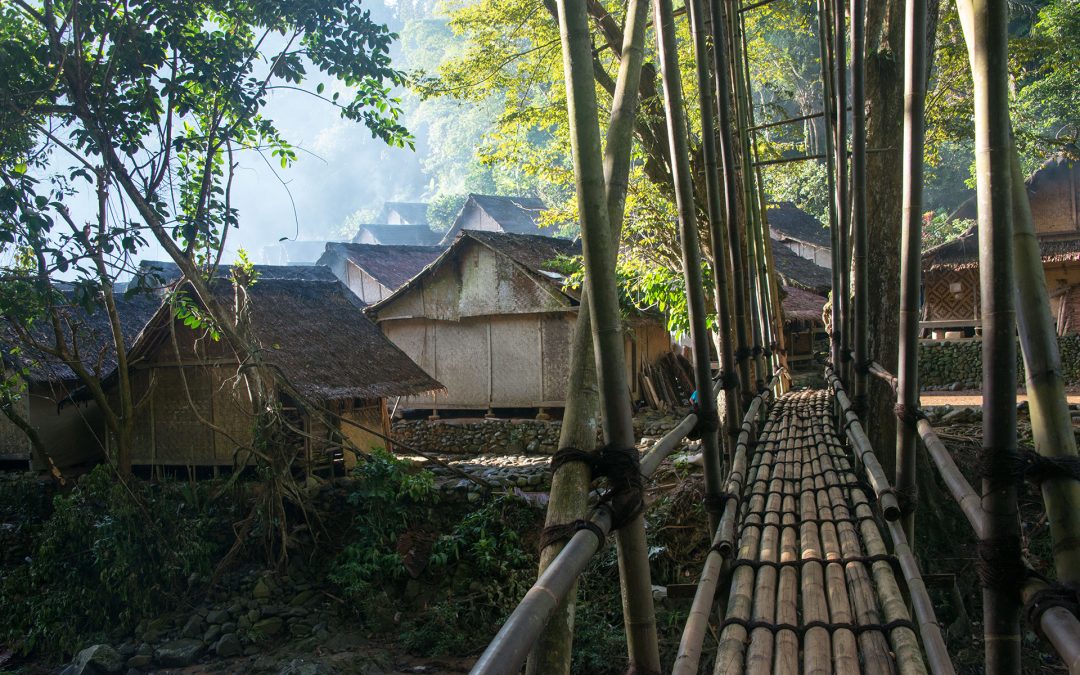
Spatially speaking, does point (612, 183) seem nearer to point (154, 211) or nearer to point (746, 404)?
point (746, 404)

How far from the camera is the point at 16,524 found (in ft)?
31.8

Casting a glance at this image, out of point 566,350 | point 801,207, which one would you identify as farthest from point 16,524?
point 801,207

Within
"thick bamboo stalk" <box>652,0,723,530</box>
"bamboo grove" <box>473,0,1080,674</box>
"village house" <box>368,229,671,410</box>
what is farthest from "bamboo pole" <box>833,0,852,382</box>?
"village house" <box>368,229,671,410</box>

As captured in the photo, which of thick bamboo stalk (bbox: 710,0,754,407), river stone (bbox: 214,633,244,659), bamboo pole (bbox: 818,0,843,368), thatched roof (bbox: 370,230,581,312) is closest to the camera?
thick bamboo stalk (bbox: 710,0,754,407)

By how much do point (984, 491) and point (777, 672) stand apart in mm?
677

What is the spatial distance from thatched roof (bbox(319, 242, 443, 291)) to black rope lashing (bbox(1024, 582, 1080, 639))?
20326mm

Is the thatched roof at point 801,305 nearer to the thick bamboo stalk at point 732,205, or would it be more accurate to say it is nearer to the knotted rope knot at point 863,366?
the knotted rope knot at point 863,366

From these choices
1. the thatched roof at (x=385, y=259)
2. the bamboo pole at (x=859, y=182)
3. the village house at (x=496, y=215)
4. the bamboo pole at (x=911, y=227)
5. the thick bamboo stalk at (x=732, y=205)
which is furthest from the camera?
the village house at (x=496, y=215)

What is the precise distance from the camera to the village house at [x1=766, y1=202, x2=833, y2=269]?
69.6 ft

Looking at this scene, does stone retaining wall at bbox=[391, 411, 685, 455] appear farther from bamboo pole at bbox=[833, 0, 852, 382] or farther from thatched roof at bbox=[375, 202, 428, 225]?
thatched roof at bbox=[375, 202, 428, 225]

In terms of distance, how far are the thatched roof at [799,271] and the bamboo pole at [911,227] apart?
14581mm

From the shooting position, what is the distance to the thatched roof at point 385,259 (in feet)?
72.9

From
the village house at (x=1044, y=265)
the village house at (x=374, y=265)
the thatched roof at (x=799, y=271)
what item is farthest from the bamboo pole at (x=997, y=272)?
the village house at (x=374, y=265)

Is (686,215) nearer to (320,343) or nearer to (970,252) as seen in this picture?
(320,343)
